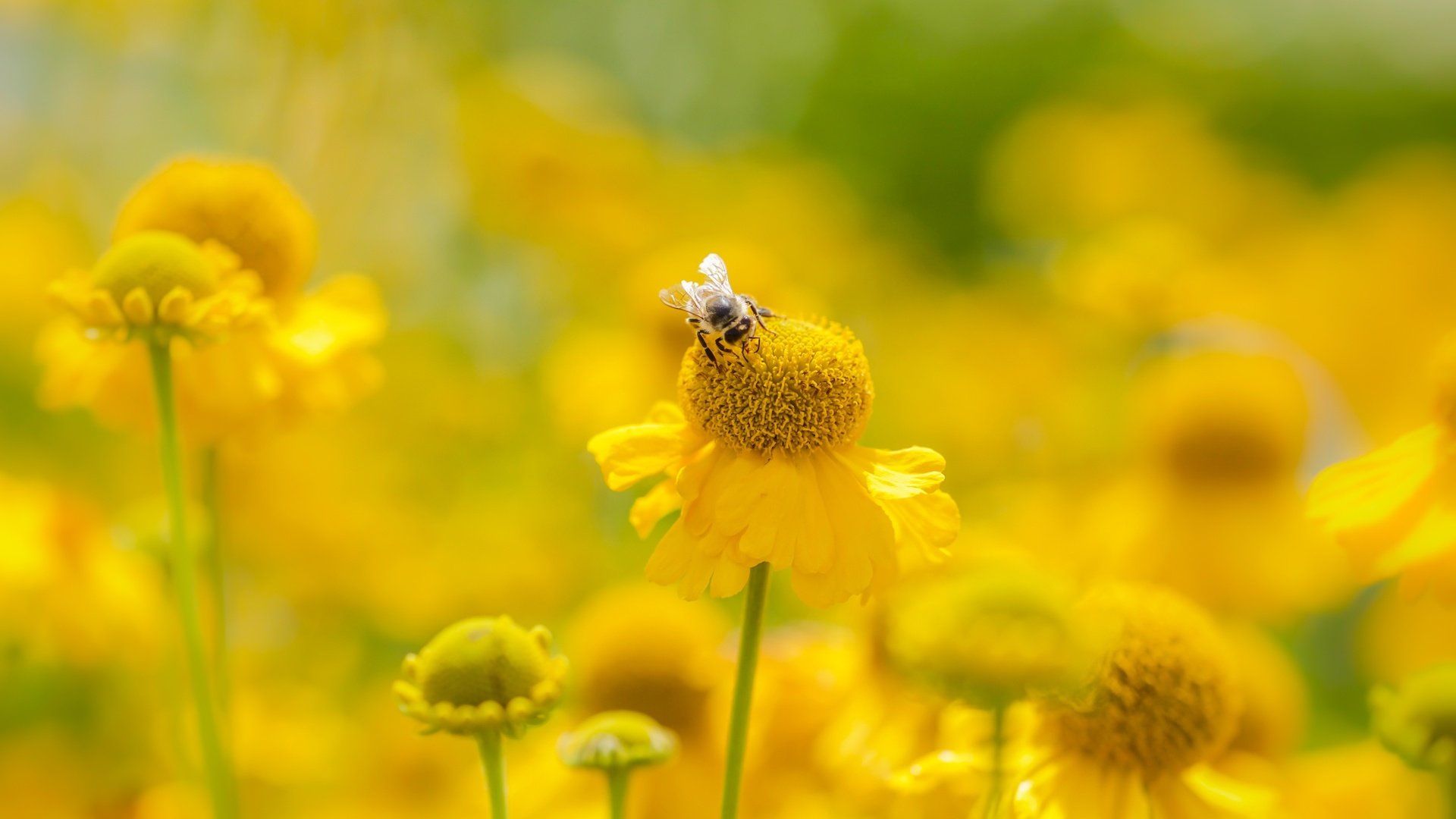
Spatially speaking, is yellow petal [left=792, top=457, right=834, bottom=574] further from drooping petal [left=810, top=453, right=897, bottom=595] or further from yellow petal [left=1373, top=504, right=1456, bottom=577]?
yellow petal [left=1373, top=504, right=1456, bottom=577]

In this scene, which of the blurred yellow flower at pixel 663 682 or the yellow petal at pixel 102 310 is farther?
the blurred yellow flower at pixel 663 682

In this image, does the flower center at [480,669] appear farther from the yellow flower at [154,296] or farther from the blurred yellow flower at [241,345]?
the blurred yellow flower at [241,345]

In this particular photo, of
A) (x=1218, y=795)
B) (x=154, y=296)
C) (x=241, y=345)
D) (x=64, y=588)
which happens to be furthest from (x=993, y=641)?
(x=64, y=588)

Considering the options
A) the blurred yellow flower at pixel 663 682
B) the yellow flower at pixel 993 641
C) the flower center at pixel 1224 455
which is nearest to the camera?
the yellow flower at pixel 993 641

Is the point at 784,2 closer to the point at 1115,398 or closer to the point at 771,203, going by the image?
the point at 771,203

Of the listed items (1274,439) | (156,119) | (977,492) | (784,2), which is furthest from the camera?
(784,2)

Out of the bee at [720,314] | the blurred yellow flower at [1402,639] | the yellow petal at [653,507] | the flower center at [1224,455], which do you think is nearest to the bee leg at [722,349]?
the bee at [720,314]

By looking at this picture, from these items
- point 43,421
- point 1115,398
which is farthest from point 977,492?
point 43,421
